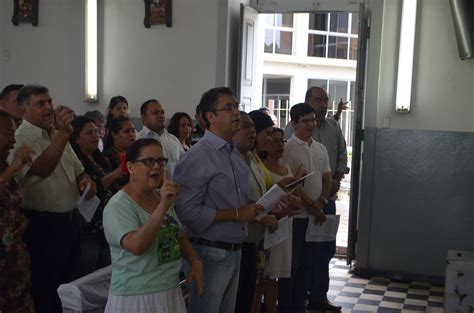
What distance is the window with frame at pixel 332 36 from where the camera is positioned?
15109 mm

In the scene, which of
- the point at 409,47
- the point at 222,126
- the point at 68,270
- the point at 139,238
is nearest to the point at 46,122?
the point at 68,270

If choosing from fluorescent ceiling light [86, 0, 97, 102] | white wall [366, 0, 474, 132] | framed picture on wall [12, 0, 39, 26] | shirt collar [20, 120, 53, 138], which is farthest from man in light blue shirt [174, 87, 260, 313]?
framed picture on wall [12, 0, 39, 26]

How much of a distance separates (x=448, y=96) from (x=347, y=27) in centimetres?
1085

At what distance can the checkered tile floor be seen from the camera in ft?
15.0

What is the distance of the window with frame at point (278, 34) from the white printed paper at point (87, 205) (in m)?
11.5

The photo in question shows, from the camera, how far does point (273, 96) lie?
1542cm

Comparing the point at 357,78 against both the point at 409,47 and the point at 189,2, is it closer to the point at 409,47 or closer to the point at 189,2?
the point at 409,47

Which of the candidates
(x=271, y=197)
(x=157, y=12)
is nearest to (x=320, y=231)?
(x=271, y=197)

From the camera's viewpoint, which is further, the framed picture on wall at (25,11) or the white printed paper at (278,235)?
the framed picture on wall at (25,11)

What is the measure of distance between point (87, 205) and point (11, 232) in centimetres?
49

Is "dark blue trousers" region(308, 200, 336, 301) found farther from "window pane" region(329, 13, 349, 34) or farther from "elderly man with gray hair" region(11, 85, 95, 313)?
"window pane" region(329, 13, 349, 34)

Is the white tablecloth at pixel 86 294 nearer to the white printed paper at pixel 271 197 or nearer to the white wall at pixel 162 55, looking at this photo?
the white printed paper at pixel 271 197

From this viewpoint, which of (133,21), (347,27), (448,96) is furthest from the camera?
(347,27)

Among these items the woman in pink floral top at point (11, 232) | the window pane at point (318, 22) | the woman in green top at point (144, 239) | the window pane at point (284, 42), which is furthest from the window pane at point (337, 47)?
the woman in green top at point (144, 239)
